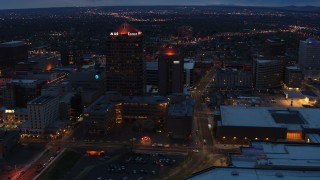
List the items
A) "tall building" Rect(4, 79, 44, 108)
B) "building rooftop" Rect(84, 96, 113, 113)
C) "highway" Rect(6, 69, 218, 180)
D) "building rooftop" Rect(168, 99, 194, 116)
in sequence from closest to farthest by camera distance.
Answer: "highway" Rect(6, 69, 218, 180), "building rooftop" Rect(168, 99, 194, 116), "building rooftop" Rect(84, 96, 113, 113), "tall building" Rect(4, 79, 44, 108)

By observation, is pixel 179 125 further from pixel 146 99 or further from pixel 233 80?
pixel 233 80

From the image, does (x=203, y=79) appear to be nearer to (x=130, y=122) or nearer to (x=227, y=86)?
(x=227, y=86)

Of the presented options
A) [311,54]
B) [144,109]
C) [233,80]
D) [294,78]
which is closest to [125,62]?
[144,109]

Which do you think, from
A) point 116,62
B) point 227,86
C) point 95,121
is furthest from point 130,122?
point 227,86

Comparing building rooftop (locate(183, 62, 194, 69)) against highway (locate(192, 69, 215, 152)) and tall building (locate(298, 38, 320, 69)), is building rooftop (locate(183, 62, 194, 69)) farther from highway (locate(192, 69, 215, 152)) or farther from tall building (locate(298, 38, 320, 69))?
tall building (locate(298, 38, 320, 69))

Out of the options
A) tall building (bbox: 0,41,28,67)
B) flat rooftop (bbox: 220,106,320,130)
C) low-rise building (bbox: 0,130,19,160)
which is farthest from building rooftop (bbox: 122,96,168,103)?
tall building (bbox: 0,41,28,67)
